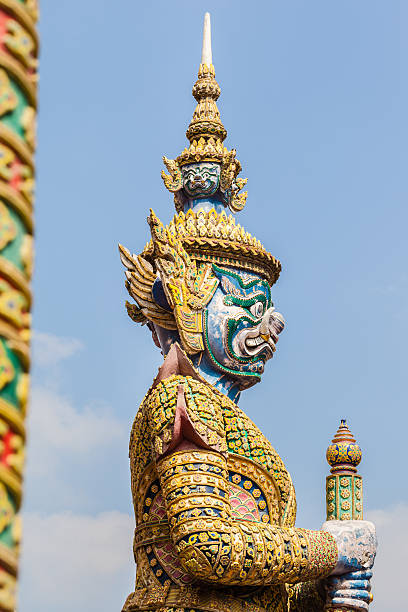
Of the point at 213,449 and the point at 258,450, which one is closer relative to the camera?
the point at 213,449

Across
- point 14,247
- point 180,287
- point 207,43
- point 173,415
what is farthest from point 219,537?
point 207,43

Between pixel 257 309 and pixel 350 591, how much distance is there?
1.78 metres

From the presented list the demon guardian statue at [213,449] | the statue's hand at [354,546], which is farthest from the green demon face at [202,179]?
the statue's hand at [354,546]

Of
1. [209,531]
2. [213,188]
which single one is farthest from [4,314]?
[213,188]

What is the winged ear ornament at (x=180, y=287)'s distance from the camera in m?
6.01

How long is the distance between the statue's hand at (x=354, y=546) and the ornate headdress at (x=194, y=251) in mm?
1382

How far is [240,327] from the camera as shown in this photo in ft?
20.1

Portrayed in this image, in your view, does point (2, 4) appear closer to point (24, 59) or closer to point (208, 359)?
point (24, 59)

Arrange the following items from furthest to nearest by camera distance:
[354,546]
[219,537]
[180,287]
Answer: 1. [180,287]
2. [354,546]
3. [219,537]

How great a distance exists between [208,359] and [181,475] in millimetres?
903

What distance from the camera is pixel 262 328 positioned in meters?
6.18

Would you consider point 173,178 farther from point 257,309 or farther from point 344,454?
point 344,454

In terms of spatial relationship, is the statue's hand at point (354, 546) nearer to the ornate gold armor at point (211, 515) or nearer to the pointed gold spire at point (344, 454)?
the ornate gold armor at point (211, 515)

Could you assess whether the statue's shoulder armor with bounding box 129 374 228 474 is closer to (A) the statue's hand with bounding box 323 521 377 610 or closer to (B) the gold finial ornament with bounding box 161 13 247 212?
(A) the statue's hand with bounding box 323 521 377 610
